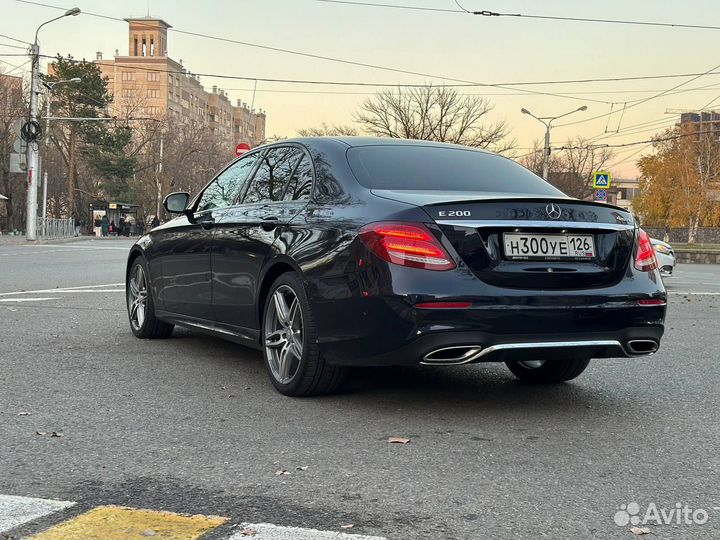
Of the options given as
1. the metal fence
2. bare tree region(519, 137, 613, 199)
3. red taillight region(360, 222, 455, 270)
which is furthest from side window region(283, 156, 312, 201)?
bare tree region(519, 137, 613, 199)

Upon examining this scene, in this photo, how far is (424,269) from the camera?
4523 mm

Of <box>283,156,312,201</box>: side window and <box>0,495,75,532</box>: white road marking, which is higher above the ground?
<box>283,156,312,201</box>: side window

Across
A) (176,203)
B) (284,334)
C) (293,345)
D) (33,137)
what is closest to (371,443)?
(293,345)

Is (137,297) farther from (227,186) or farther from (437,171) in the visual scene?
(437,171)

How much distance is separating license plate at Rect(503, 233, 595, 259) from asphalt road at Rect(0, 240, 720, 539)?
2.83 feet

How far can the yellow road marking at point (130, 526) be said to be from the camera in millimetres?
2943

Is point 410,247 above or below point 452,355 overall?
above

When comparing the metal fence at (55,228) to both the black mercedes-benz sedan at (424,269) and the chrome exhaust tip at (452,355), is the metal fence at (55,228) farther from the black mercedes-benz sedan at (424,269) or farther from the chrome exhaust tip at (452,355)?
the chrome exhaust tip at (452,355)

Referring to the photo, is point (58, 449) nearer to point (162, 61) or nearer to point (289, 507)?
point (289, 507)

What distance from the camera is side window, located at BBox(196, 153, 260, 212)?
6.49m

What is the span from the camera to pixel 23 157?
38.1 metres

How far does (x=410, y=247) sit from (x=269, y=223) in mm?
1294

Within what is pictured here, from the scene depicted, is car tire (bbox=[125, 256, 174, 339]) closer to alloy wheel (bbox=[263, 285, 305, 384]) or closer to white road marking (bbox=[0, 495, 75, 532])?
alloy wheel (bbox=[263, 285, 305, 384])

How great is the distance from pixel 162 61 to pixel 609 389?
146999mm
